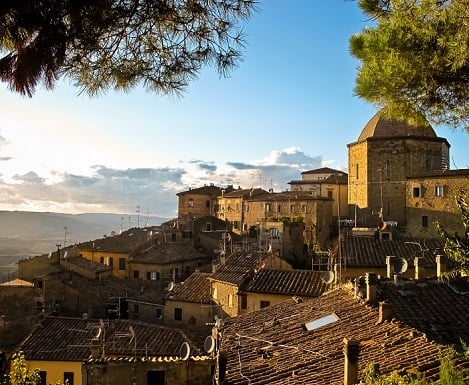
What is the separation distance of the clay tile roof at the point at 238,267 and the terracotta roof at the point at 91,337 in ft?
11.8

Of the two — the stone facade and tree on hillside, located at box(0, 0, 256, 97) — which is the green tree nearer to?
tree on hillside, located at box(0, 0, 256, 97)

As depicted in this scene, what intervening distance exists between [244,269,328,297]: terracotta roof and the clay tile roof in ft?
2.94

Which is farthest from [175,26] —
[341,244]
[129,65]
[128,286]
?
[128,286]

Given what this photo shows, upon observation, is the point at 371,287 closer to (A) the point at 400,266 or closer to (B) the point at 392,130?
(A) the point at 400,266

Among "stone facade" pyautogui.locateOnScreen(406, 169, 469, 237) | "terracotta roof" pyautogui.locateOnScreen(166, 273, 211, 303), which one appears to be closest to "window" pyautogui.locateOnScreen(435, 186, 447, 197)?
"stone facade" pyautogui.locateOnScreen(406, 169, 469, 237)

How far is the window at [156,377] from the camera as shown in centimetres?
1165

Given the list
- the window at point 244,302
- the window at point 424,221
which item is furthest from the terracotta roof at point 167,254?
the window at point 424,221

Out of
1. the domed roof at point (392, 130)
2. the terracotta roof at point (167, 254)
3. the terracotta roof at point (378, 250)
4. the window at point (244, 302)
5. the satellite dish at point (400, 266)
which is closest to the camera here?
the satellite dish at point (400, 266)

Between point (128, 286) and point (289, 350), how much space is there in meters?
24.1

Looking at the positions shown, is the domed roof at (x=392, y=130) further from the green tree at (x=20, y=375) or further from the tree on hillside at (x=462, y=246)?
the green tree at (x=20, y=375)

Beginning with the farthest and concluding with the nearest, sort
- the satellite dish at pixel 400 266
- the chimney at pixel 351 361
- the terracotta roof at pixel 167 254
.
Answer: the terracotta roof at pixel 167 254 → the satellite dish at pixel 400 266 → the chimney at pixel 351 361

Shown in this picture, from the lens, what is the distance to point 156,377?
11.8 metres

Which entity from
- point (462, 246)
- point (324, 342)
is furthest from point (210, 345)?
point (462, 246)

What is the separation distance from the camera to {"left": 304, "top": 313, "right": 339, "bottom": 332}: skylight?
13.5m
